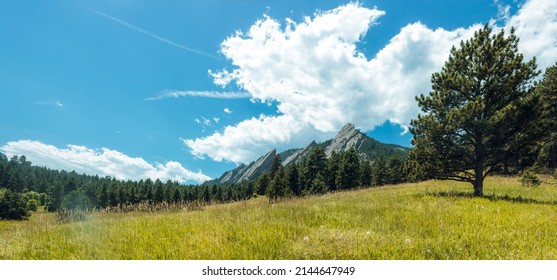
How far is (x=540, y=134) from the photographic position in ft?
44.5

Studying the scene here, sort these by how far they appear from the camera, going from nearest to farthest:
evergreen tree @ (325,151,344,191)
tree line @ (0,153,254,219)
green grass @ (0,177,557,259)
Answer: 1. green grass @ (0,177,557,259)
2. evergreen tree @ (325,151,344,191)
3. tree line @ (0,153,254,219)

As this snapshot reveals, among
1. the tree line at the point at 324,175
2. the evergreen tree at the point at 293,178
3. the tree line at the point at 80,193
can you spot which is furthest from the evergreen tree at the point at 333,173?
the tree line at the point at 80,193

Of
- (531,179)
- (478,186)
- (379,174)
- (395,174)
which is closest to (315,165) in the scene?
(379,174)

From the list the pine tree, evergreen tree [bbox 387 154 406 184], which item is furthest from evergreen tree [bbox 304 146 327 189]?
evergreen tree [bbox 387 154 406 184]

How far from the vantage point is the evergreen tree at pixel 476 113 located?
44.2ft

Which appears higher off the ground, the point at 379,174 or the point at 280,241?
the point at 379,174

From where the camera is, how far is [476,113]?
13.3 metres

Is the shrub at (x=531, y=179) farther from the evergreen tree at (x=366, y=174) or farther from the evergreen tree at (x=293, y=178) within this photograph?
the evergreen tree at (x=366, y=174)

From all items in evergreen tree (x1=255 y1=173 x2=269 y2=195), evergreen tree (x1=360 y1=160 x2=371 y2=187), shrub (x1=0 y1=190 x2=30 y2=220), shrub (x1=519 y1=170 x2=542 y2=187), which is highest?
evergreen tree (x1=360 y1=160 x2=371 y2=187)

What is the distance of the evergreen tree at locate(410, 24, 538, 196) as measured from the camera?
13.5 m

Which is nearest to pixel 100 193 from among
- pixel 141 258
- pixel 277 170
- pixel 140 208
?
pixel 277 170

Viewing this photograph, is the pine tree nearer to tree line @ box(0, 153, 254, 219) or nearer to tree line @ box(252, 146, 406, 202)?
tree line @ box(252, 146, 406, 202)

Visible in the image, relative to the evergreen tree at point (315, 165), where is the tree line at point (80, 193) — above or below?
below

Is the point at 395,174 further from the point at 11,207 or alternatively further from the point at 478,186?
the point at 11,207
